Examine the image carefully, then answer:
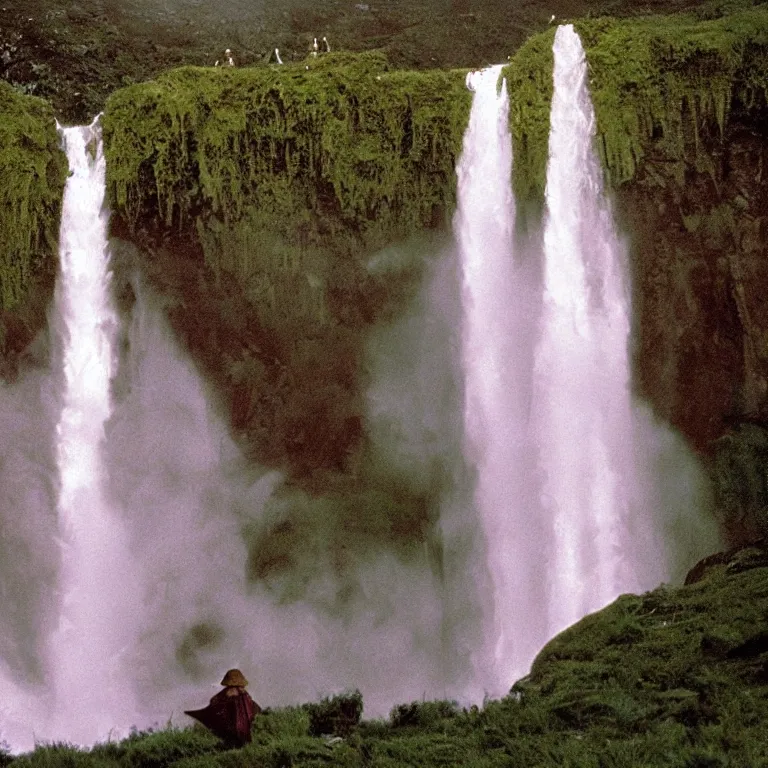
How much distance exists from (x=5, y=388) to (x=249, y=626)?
5.08 m

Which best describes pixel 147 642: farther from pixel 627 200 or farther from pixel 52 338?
pixel 627 200

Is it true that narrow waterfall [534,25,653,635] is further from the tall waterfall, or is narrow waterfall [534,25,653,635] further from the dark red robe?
the dark red robe

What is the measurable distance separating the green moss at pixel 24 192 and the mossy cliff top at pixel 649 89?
6.90 metres

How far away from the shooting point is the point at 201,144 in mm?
14664

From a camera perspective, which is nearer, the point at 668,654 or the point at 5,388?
the point at 668,654

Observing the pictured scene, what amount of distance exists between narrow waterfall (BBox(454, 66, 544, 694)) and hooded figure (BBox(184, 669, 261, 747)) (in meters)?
6.05

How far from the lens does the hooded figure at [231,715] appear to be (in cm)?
704

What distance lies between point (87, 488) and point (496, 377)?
241 inches

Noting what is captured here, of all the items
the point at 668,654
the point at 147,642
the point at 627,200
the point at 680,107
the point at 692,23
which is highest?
the point at 692,23

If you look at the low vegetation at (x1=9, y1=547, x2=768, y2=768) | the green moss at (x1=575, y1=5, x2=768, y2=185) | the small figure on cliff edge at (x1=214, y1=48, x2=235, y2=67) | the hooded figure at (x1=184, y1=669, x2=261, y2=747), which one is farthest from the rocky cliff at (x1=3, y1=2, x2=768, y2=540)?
the hooded figure at (x1=184, y1=669, x2=261, y2=747)

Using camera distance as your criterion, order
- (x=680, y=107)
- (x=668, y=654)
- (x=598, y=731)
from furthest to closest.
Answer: (x=680, y=107) < (x=668, y=654) < (x=598, y=731)

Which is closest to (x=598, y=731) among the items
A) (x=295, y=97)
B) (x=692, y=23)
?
(x=295, y=97)

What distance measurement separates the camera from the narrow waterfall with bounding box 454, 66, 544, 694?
13.0 m

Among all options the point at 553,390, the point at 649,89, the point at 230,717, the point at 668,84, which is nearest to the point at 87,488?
the point at 553,390
